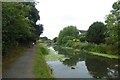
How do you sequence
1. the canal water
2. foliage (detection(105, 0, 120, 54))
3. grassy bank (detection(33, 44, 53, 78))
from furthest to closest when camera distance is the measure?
1. foliage (detection(105, 0, 120, 54))
2. the canal water
3. grassy bank (detection(33, 44, 53, 78))

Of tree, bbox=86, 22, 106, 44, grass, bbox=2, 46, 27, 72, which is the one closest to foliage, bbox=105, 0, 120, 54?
grass, bbox=2, 46, 27, 72

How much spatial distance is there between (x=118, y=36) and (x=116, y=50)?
394 cm

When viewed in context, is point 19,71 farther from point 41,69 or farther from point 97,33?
point 97,33

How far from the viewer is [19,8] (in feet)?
72.2

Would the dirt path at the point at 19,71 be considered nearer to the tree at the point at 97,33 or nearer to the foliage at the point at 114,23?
the foliage at the point at 114,23

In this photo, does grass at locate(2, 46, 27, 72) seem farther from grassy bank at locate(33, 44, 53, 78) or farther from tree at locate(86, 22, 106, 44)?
tree at locate(86, 22, 106, 44)

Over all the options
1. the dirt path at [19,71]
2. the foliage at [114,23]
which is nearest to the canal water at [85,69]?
the dirt path at [19,71]

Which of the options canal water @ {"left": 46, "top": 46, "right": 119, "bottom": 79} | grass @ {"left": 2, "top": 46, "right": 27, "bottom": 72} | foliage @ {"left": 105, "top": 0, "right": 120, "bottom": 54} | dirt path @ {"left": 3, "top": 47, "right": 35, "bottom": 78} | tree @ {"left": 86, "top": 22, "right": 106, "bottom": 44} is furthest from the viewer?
tree @ {"left": 86, "top": 22, "right": 106, "bottom": 44}

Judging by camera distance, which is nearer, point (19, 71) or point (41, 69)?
point (19, 71)

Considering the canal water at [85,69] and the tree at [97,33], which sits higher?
the tree at [97,33]

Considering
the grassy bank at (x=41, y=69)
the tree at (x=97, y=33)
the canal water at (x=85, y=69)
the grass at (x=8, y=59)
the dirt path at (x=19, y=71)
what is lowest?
the canal water at (x=85, y=69)

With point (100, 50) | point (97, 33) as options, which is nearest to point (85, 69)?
point (100, 50)

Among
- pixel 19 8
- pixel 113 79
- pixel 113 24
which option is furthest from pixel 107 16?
pixel 19 8

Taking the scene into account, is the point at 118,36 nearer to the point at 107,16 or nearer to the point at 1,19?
the point at 107,16
